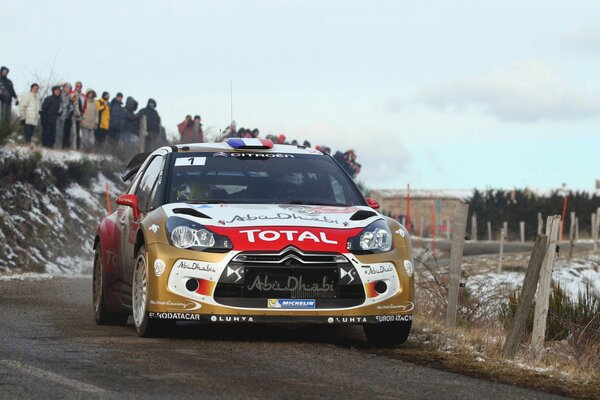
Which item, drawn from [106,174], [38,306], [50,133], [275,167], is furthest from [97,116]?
[275,167]

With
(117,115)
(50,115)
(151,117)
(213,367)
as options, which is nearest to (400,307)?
(213,367)

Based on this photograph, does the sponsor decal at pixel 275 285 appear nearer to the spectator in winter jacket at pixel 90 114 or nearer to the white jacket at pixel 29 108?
the white jacket at pixel 29 108

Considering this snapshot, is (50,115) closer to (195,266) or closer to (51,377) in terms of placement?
(195,266)

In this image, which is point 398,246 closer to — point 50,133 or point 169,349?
point 169,349

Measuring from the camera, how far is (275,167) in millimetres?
11031

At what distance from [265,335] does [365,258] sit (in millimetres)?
1344

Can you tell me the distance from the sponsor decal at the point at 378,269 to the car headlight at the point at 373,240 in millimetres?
115

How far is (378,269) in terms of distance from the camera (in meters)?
9.62

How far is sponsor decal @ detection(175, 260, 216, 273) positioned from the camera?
9.42 meters

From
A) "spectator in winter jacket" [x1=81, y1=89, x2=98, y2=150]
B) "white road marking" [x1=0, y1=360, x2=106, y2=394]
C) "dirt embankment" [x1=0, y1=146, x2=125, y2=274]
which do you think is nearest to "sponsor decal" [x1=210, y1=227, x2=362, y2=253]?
"white road marking" [x1=0, y1=360, x2=106, y2=394]

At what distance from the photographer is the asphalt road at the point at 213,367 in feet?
23.1

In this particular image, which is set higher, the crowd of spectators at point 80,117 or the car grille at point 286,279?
the crowd of spectators at point 80,117

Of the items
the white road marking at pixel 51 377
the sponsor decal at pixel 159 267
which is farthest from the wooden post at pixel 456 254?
the white road marking at pixel 51 377

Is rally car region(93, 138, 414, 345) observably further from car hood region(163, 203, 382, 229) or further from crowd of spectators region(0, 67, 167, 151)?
crowd of spectators region(0, 67, 167, 151)
